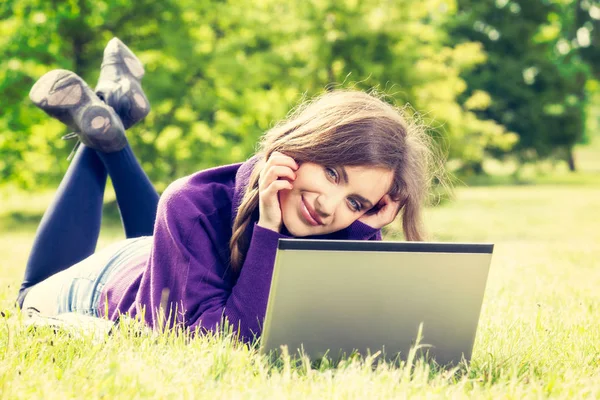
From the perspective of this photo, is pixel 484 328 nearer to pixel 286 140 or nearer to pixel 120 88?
pixel 286 140

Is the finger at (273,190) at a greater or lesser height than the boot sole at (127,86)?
lesser

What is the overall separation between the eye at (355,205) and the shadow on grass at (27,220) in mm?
9044

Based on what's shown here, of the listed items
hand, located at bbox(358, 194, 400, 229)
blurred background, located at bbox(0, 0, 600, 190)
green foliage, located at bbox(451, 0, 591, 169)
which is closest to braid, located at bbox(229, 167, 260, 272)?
hand, located at bbox(358, 194, 400, 229)

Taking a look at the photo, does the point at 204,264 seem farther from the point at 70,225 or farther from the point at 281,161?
the point at 70,225

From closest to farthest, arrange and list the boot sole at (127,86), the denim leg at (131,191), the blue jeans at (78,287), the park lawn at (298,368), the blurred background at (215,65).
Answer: the park lawn at (298,368) < the blue jeans at (78,287) < the denim leg at (131,191) < the boot sole at (127,86) < the blurred background at (215,65)

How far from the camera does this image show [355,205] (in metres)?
2.28

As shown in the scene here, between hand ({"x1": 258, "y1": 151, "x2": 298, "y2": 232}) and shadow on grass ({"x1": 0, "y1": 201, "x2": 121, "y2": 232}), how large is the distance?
899cm

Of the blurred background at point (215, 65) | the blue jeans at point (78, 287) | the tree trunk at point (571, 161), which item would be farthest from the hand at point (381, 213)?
the tree trunk at point (571, 161)

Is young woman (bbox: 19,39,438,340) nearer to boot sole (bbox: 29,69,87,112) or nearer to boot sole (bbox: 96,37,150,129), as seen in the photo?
boot sole (bbox: 29,69,87,112)

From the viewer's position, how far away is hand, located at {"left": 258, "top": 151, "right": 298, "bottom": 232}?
2.18 metres

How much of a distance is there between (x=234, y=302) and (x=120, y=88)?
1805 mm

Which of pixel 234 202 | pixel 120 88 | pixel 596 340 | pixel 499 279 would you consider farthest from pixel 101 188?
pixel 499 279

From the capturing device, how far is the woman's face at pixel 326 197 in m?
2.23

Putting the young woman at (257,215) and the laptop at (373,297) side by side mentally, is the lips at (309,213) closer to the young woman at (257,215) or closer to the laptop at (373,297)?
the young woman at (257,215)
